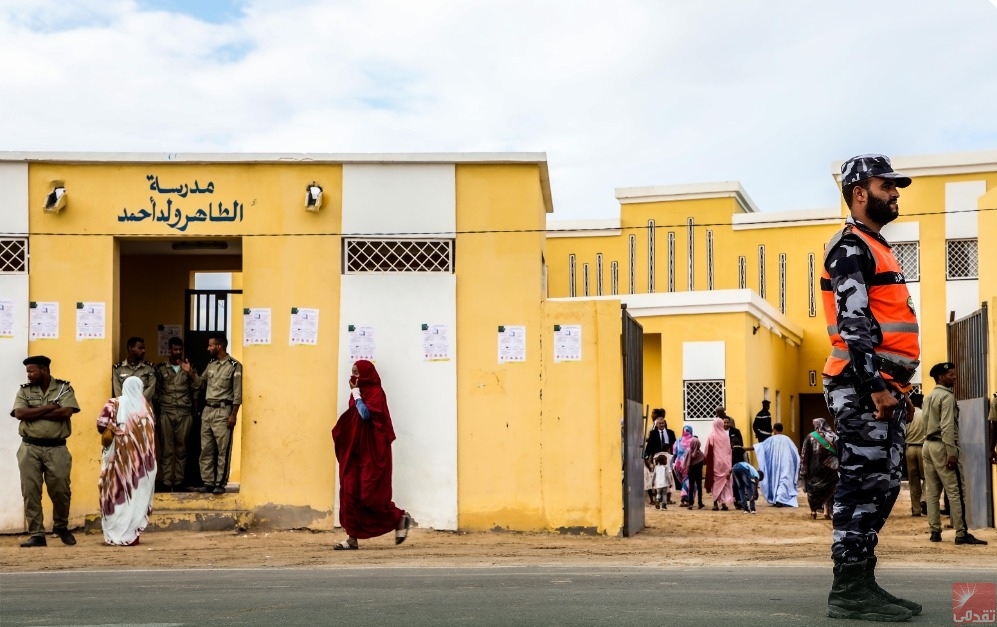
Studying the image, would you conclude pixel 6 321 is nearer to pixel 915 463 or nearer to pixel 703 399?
pixel 915 463

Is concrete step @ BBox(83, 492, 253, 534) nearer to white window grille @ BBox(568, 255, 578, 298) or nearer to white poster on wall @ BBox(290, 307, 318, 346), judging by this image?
Answer: white poster on wall @ BBox(290, 307, 318, 346)

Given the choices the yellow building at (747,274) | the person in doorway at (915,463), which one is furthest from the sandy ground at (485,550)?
the yellow building at (747,274)

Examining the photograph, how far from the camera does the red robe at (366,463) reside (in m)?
12.4

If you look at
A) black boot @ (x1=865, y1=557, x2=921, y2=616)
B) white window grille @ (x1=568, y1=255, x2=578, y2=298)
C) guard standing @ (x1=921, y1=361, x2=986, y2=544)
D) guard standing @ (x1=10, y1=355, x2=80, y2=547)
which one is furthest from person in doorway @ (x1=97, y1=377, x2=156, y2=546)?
white window grille @ (x1=568, y1=255, x2=578, y2=298)

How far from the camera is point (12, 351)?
13766 millimetres

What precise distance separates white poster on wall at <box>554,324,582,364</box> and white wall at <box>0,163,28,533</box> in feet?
18.6

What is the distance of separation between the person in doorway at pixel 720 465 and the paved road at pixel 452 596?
35.9ft

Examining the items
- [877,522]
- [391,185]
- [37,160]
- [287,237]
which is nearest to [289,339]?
[287,237]

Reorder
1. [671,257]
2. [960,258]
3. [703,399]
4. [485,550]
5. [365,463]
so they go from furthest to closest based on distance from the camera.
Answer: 1. [671,257]
2. [960,258]
3. [703,399]
4. [365,463]
5. [485,550]

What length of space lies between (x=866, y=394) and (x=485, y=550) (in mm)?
6832

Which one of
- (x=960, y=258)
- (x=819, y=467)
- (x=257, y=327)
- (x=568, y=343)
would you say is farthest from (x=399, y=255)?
(x=960, y=258)

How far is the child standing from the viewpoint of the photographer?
20250 mm

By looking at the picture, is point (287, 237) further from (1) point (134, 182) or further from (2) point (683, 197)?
(2) point (683, 197)

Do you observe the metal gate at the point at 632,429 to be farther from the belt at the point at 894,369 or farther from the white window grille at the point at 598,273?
the white window grille at the point at 598,273
